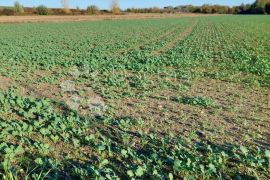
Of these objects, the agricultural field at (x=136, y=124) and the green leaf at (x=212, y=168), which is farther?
the agricultural field at (x=136, y=124)

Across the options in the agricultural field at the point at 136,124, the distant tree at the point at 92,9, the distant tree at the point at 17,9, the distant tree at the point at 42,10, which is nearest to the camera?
the agricultural field at the point at 136,124

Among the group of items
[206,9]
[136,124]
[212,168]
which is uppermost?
[212,168]

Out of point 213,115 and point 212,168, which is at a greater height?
point 212,168

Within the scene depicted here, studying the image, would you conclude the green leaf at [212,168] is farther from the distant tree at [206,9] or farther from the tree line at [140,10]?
the distant tree at [206,9]

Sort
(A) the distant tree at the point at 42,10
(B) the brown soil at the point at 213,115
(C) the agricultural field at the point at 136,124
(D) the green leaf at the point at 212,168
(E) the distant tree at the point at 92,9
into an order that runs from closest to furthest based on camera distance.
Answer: (D) the green leaf at the point at 212,168
(C) the agricultural field at the point at 136,124
(B) the brown soil at the point at 213,115
(A) the distant tree at the point at 42,10
(E) the distant tree at the point at 92,9

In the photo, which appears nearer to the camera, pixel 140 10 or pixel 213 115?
pixel 213 115

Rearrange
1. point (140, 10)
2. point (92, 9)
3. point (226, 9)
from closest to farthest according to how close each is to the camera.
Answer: point (92, 9), point (140, 10), point (226, 9)

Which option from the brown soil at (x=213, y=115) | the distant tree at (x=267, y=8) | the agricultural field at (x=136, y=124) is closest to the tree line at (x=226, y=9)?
the distant tree at (x=267, y=8)


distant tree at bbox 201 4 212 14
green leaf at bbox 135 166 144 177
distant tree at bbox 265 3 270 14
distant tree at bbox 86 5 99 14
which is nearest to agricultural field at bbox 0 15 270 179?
green leaf at bbox 135 166 144 177

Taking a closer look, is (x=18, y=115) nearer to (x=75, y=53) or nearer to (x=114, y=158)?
(x=114, y=158)

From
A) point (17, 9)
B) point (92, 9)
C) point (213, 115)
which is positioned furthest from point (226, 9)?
point (213, 115)

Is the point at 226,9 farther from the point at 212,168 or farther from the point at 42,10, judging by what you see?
the point at 212,168

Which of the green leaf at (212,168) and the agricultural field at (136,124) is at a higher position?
the green leaf at (212,168)

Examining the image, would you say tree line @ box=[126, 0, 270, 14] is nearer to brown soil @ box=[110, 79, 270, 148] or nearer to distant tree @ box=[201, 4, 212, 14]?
distant tree @ box=[201, 4, 212, 14]
